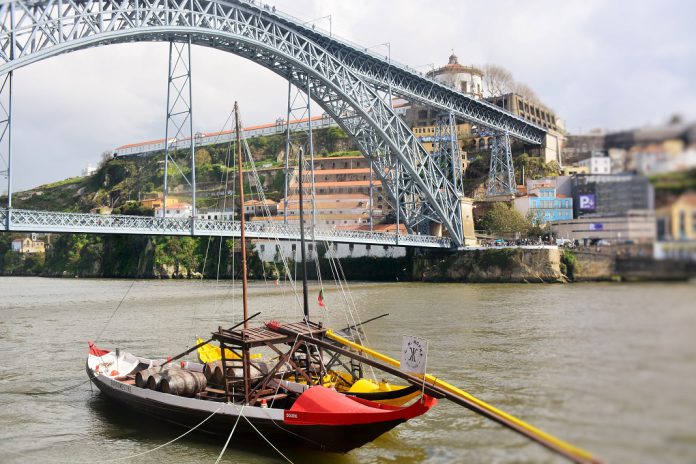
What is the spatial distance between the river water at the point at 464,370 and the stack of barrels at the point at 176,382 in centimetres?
72

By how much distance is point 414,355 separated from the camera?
8320 mm

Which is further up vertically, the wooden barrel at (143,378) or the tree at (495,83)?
the tree at (495,83)

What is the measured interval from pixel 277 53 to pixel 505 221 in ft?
78.9

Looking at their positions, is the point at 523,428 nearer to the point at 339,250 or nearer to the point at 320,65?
the point at 320,65

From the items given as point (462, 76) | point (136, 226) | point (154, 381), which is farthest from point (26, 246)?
point (154, 381)

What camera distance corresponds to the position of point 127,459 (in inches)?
384

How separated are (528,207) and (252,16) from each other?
2588cm

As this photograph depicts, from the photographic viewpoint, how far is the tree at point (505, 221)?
161 feet

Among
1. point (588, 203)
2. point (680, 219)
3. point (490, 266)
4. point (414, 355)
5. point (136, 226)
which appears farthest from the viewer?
point (490, 266)

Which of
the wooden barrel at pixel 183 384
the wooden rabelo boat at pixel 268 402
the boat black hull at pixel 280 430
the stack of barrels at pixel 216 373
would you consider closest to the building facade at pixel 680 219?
the wooden rabelo boat at pixel 268 402

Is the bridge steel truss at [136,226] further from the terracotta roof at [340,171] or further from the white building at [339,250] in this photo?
the terracotta roof at [340,171]

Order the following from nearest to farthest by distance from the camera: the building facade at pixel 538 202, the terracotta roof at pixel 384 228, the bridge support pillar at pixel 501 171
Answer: the building facade at pixel 538 202, the bridge support pillar at pixel 501 171, the terracotta roof at pixel 384 228

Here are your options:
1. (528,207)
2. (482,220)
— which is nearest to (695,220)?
(528,207)

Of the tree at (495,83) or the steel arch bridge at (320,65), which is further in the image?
the tree at (495,83)
